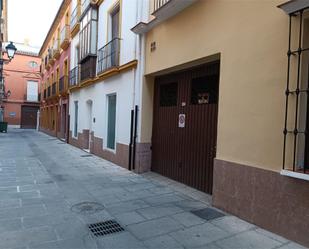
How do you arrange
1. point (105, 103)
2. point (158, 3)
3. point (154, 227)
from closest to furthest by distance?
point (154, 227) → point (158, 3) → point (105, 103)

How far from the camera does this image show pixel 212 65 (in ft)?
17.9

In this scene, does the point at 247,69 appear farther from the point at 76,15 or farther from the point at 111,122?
the point at 76,15

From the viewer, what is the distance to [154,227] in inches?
150

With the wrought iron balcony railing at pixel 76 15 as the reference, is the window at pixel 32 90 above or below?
below

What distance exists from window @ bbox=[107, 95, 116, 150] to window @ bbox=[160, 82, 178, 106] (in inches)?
107

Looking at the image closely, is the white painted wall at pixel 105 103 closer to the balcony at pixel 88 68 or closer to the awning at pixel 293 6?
the balcony at pixel 88 68

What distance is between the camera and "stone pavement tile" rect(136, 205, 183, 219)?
4.27m

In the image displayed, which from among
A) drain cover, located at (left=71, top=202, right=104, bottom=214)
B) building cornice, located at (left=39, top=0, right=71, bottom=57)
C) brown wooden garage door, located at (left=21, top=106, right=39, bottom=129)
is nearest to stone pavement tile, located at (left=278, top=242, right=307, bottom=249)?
drain cover, located at (left=71, top=202, right=104, bottom=214)

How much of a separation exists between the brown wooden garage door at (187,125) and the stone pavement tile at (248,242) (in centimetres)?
188

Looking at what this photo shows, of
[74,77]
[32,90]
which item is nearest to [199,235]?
[74,77]

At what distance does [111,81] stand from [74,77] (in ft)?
18.2

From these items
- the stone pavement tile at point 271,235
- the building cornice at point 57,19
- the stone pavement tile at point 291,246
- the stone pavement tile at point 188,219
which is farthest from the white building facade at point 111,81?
the stone pavement tile at point 291,246

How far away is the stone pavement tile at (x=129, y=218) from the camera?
3.99 metres

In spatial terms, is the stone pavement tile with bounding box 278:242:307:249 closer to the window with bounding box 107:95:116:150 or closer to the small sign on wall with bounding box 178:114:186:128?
the small sign on wall with bounding box 178:114:186:128
